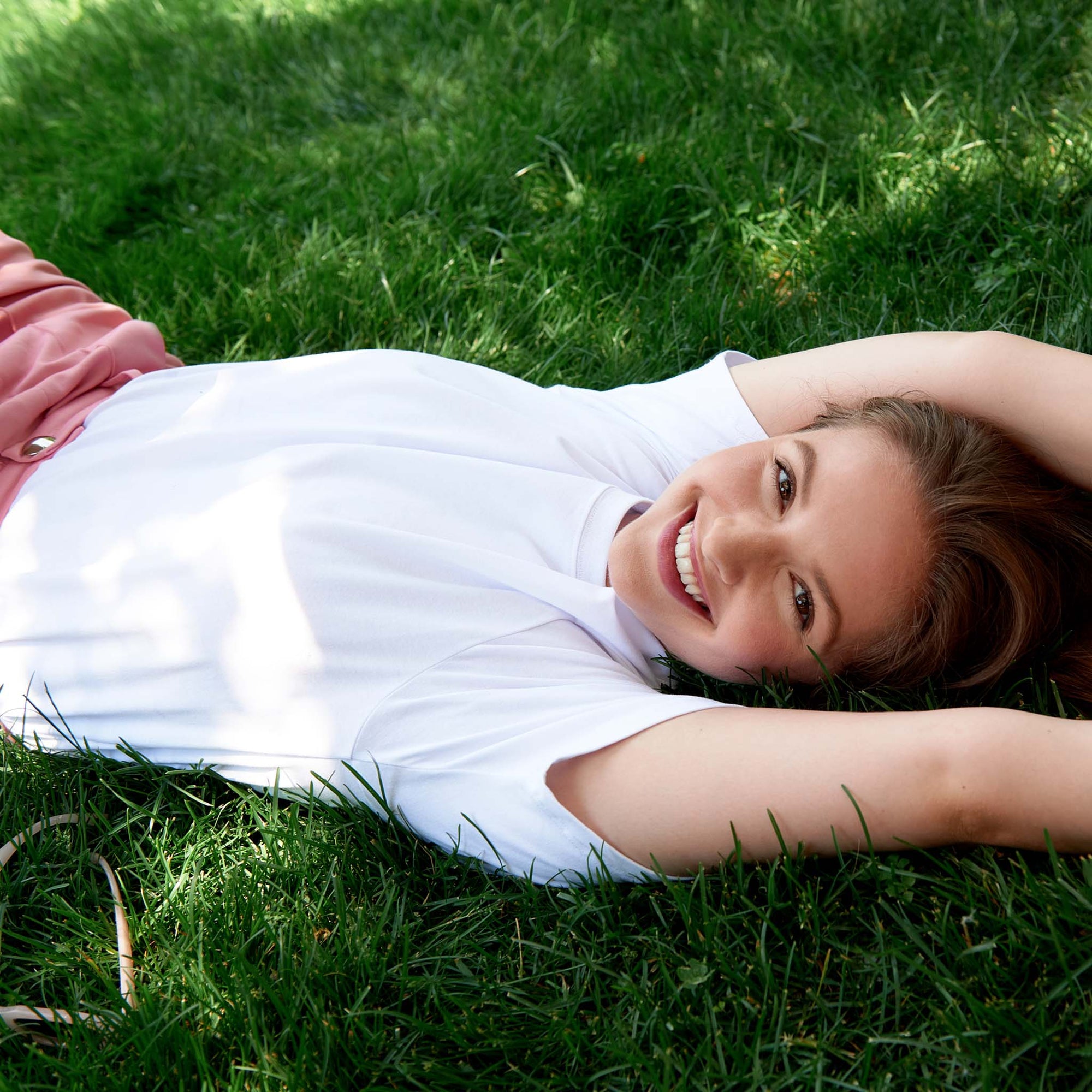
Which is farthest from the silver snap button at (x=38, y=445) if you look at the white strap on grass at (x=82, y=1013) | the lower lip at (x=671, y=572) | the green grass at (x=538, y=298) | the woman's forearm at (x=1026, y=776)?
the woman's forearm at (x=1026, y=776)

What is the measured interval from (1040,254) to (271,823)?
105 inches

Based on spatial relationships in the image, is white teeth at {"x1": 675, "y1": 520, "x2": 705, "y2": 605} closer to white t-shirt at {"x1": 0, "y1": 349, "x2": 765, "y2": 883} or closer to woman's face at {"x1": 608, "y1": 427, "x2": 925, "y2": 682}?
woman's face at {"x1": 608, "y1": 427, "x2": 925, "y2": 682}

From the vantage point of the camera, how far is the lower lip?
6.89 ft

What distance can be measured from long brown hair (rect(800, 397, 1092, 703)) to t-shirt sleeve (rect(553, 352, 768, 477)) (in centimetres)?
24

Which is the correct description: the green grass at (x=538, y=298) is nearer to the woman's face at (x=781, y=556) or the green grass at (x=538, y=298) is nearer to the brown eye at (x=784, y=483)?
the woman's face at (x=781, y=556)

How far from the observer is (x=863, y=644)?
6.79 ft

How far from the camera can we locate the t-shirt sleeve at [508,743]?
1.83m

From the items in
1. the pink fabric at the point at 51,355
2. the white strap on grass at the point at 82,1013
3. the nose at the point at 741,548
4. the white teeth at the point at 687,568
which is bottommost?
the white strap on grass at the point at 82,1013

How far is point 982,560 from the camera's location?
6.86ft

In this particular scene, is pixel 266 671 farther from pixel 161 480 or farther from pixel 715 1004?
pixel 715 1004

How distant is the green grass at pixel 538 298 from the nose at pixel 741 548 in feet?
1.04

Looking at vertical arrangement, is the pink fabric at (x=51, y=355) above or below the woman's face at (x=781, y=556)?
above

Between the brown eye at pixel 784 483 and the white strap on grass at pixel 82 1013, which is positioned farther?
the brown eye at pixel 784 483

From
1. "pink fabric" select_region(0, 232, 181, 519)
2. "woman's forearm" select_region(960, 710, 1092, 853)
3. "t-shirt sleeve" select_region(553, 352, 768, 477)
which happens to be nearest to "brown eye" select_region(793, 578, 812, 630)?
"woman's forearm" select_region(960, 710, 1092, 853)
